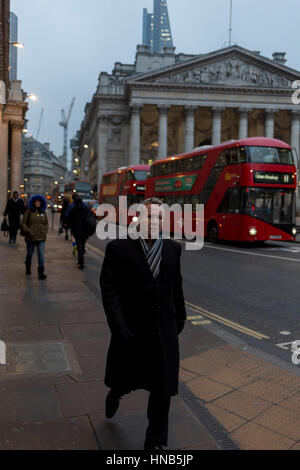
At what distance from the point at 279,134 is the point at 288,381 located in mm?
66175

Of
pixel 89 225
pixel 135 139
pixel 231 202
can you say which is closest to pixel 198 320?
pixel 89 225

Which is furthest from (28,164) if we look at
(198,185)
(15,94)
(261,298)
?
(261,298)

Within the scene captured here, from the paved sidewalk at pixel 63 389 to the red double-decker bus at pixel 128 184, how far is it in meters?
24.6

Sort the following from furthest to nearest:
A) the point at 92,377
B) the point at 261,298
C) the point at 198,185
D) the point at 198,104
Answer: the point at 198,104 → the point at 198,185 → the point at 261,298 → the point at 92,377

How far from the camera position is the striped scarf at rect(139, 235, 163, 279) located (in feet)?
10.1

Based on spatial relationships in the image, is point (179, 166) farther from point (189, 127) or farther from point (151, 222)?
point (189, 127)

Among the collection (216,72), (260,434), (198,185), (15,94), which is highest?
(216,72)

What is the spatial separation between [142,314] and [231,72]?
201 ft

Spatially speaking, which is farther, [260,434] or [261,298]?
[261,298]

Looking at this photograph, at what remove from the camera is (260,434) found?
3.38 meters

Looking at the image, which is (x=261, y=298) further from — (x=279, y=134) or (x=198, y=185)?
(x=279, y=134)

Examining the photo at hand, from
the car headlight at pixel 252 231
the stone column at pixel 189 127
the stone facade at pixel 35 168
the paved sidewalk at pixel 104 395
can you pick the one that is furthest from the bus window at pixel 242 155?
the stone facade at pixel 35 168

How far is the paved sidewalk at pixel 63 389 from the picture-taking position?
10.5ft

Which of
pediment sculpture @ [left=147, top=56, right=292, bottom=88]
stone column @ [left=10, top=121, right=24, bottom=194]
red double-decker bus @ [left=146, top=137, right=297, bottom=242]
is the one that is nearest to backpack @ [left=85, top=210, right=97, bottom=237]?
red double-decker bus @ [left=146, top=137, right=297, bottom=242]
